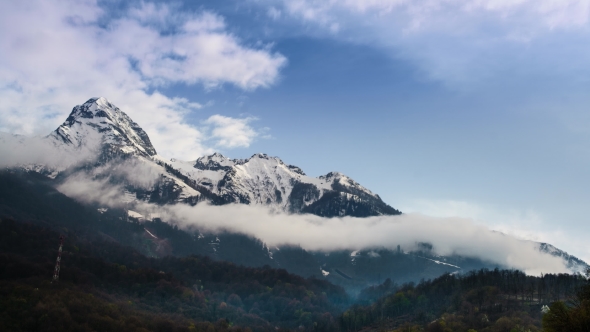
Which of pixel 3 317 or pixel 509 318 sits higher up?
pixel 509 318

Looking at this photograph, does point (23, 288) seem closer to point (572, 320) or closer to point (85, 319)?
point (85, 319)

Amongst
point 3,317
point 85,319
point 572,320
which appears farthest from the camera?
point 85,319

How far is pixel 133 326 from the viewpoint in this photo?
198 meters

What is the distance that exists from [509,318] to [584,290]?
427ft

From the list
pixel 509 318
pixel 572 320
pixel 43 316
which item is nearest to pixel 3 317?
pixel 43 316

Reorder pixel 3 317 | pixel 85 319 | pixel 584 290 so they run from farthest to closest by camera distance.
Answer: pixel 85 319 < pixel 3 317 < pixel 584 290

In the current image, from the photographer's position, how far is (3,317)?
577ft

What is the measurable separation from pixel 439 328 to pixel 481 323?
18.0 meters

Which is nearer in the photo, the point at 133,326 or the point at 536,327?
the point at 536,327

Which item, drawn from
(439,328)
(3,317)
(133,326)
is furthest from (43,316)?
(439,328)

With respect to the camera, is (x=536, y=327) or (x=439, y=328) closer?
(x=536, y=327)

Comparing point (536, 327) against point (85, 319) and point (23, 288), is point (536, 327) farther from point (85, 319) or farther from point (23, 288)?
point (23, 288)

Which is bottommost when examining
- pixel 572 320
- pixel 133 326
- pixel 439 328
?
pixel 133 326

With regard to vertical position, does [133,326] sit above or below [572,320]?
below
